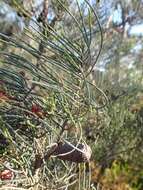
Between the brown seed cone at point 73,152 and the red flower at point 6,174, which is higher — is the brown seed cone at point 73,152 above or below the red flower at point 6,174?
above

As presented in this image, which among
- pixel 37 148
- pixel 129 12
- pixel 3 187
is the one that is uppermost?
pixel 129 12

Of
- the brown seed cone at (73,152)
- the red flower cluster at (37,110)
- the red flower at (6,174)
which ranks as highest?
the red flower cluster at (37,110)

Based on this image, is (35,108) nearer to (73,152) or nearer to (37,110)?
(37,110)

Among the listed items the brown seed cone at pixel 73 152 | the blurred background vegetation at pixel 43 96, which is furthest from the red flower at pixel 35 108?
the brown seed cone at pixel 73 152

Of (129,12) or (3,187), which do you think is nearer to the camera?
(3,187)

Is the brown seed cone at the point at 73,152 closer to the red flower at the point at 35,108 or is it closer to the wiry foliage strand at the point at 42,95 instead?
the wiry foliage strand at the point at 42,95

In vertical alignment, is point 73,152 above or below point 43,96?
below

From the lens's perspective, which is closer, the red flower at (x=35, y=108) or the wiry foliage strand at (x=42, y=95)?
the wiry foliage strand at (x=42, y=95)

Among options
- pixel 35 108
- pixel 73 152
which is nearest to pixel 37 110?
pixel 35 108

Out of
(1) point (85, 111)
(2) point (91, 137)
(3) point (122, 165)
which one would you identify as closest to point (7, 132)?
(1) point (85, 111)

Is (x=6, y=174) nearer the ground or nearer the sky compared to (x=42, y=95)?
nearer the ground

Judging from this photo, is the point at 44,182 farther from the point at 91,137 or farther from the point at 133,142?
the point at 133,142
